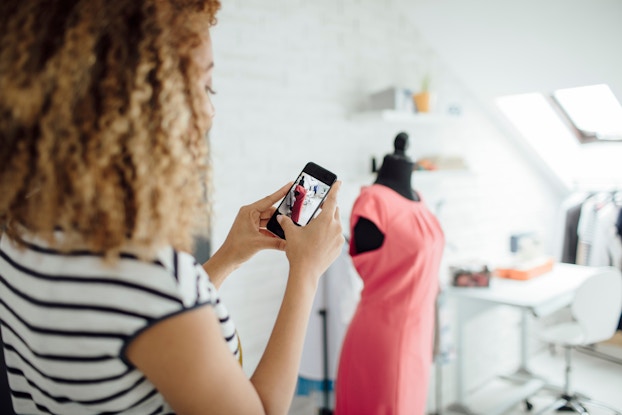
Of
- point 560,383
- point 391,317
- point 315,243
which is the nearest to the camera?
point 315,243

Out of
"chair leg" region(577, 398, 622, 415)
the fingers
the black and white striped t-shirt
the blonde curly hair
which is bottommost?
"chair leg" region(577, 398, 622, 415)

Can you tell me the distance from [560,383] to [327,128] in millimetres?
1918

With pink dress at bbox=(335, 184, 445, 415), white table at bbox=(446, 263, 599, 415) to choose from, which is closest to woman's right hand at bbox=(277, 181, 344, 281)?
pink dress at bbox=(335, 184, 445, 415)

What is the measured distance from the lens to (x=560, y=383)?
2.43 m

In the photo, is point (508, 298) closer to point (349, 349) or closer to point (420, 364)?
point (420, 364)

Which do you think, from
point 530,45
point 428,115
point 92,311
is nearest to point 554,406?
point 428,115

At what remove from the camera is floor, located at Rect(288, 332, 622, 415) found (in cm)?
187

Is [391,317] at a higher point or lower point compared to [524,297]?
higher

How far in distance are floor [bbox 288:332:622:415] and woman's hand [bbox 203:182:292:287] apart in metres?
1.27

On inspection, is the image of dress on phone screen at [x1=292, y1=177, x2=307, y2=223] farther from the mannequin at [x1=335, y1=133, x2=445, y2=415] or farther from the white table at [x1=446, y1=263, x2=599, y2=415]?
the white table at [x1=446, y1=263, x2=599, y2=415]

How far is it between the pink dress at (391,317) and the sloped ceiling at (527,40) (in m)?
1.11

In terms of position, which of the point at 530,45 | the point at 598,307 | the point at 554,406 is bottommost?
the point at 554,406

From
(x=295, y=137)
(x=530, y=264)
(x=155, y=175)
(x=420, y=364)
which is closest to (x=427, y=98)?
(x=295, y=137)

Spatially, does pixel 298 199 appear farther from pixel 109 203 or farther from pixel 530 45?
pixel 530 45
